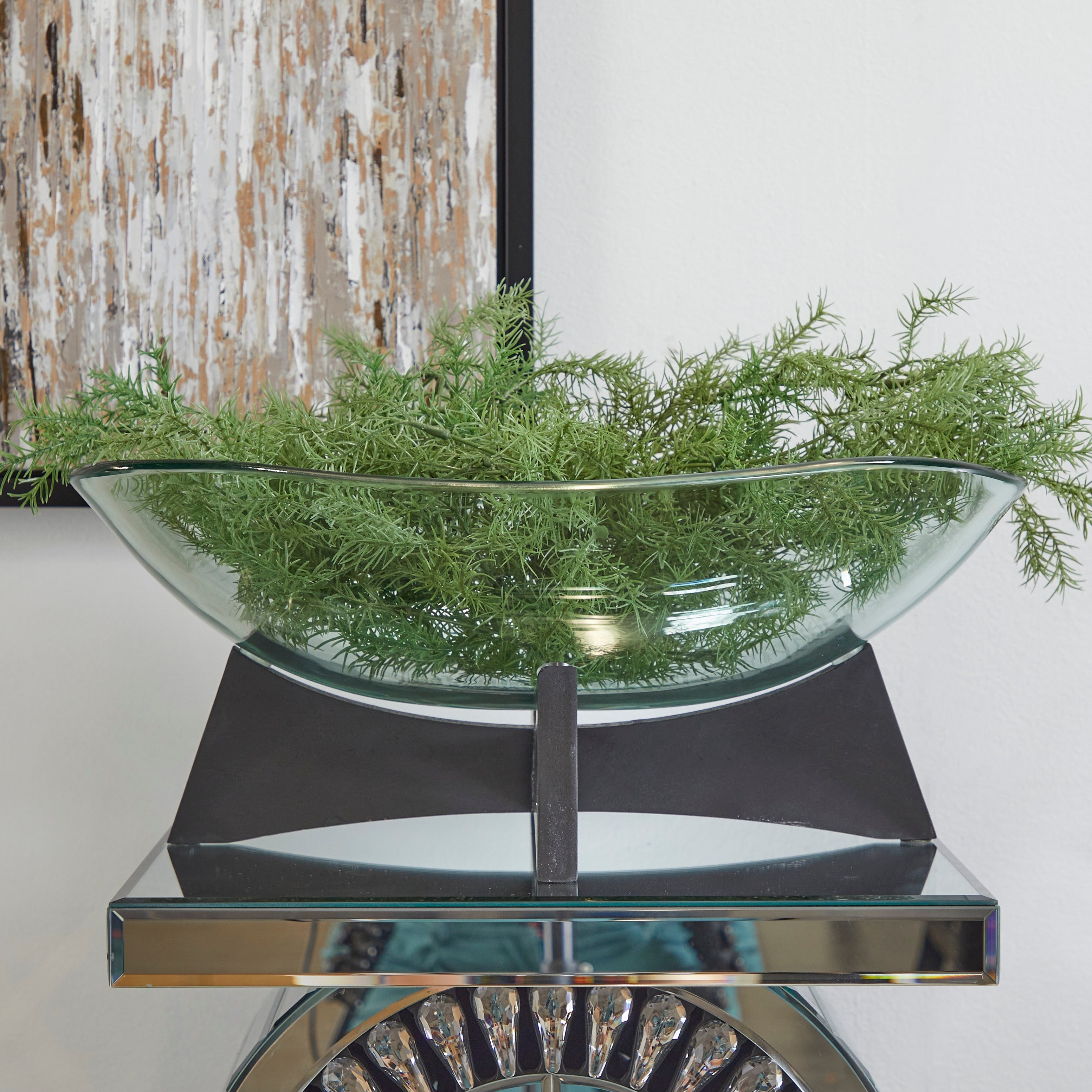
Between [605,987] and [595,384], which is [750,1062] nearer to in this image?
[605,987]

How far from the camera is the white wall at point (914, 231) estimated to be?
81 cm

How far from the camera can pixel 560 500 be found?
345mm

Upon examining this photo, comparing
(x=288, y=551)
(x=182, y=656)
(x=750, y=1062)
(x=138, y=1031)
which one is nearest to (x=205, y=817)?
(x=288, y=551)

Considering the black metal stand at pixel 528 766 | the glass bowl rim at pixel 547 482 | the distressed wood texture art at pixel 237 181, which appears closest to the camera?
the glass bowl rim at pixel 547 482

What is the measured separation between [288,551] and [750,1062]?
30 cm

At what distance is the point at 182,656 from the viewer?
2.66ft

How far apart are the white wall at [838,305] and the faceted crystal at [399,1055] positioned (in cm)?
47

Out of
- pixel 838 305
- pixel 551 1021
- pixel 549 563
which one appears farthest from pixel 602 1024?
pixel 838 305

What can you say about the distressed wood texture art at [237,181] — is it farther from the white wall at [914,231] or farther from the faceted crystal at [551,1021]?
the faceted crystal at [551,1021]

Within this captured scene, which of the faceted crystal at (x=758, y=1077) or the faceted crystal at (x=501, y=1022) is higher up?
the faceted crystal at (x=501, y=1022)

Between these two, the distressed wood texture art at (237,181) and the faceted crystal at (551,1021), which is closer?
the faceted crystal at (551,1021)

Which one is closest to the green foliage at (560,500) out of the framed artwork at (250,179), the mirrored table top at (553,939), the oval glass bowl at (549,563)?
the oval glass bowl at (549,563)

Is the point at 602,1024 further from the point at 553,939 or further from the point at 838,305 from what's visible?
the point at 838,305

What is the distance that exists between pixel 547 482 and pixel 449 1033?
9.7 inches
